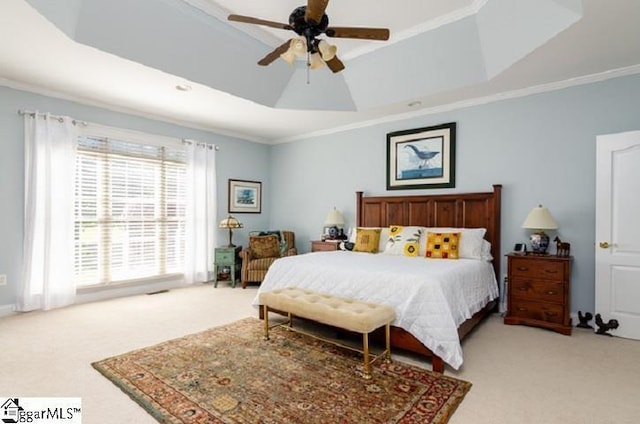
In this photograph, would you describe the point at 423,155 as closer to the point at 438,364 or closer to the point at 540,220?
the point at 540,220

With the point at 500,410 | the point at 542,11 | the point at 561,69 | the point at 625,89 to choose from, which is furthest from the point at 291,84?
the point at 500,410

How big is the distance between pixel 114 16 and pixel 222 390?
316cm

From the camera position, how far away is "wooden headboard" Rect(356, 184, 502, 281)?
4.12 metres

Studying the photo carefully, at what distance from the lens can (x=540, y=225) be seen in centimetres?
353

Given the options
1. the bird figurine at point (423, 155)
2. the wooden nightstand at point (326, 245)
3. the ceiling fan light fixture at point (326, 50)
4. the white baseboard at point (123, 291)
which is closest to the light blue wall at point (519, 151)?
the bird figurine at point (423, 155)

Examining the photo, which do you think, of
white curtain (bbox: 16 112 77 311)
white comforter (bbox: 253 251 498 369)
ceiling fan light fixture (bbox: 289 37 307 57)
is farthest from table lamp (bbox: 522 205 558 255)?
white curtain (bbox: 16 112 77 311)

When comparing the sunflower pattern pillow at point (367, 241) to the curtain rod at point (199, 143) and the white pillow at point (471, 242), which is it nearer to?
the white pillow at point (471, 242)

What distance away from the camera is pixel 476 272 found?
11.1 ft

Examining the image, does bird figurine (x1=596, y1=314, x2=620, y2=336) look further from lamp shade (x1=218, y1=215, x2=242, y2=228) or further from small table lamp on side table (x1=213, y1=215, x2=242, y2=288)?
lamp shade (x1=218, y1=215, x2=242, y2=228)

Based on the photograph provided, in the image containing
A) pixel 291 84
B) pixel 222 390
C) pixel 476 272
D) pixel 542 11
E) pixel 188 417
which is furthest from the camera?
pixel 291 84

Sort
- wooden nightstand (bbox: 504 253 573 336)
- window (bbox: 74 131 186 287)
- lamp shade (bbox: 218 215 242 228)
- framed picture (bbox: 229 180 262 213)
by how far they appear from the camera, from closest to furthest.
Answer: wooden nightstand (bbox: 504 253 573 336)
window (bbox: 74 131 186 287)
lamp shade (bbox: 218 215 242 228)
framed picture (bbox: 229 180 262 213)

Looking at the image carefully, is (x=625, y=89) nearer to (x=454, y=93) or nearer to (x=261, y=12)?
(x=454, y=93)

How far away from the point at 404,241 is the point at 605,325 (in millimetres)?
2160

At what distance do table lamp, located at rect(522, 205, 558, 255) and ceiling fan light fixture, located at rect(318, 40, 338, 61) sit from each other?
280 centimetres
